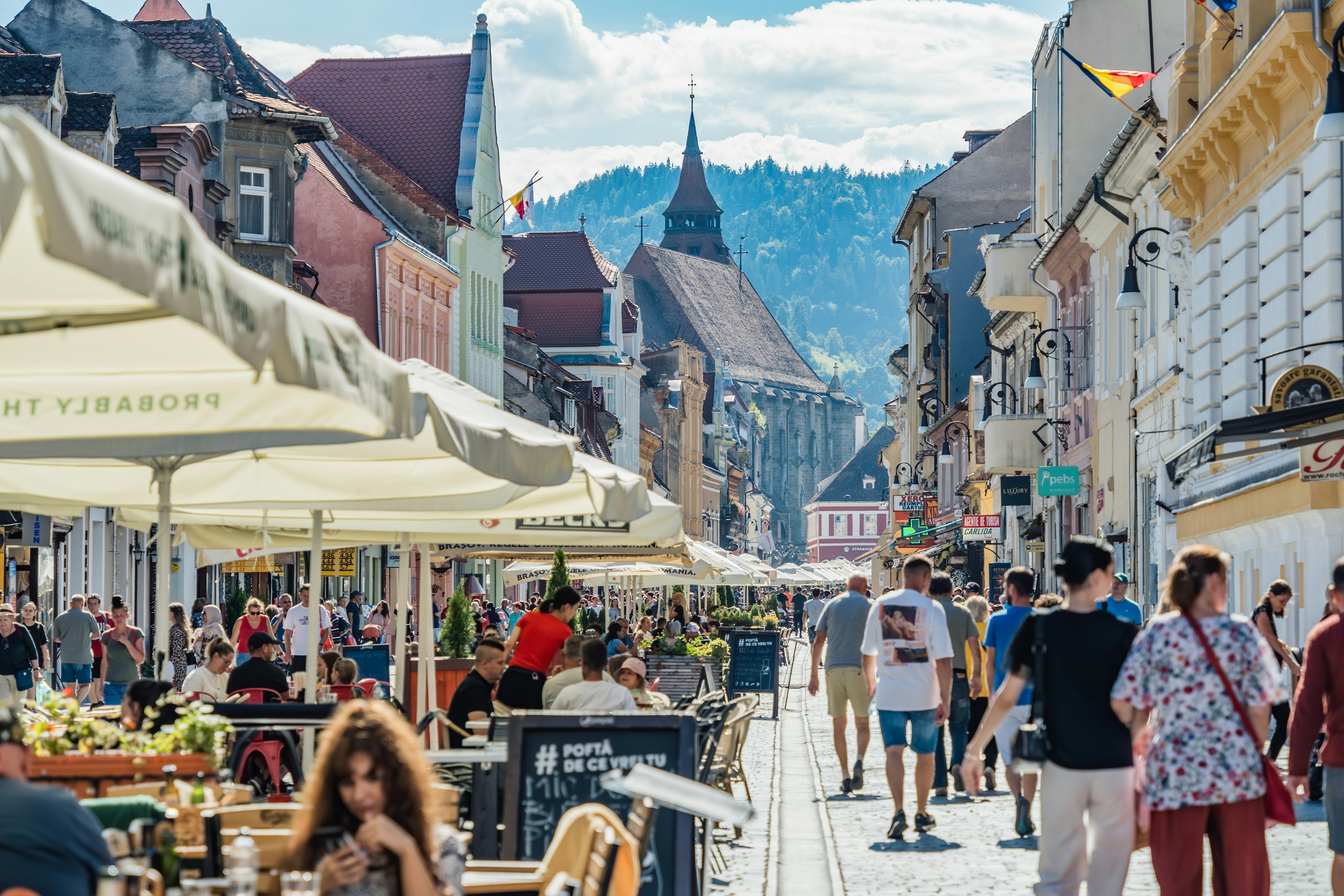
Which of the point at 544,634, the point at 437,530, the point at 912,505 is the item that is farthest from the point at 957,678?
the point at 912,505

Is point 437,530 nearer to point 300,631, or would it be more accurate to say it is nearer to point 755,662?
point 300,631

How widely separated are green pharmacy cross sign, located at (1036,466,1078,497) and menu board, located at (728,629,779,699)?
8247 mm

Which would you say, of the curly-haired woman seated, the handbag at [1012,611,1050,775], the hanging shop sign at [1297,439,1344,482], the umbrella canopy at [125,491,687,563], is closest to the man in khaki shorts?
the umbrella canopy at [125,491,687,563]

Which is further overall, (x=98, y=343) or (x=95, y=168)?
(x=98, y=343)

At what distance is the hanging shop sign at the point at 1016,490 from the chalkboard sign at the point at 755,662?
15238 mm

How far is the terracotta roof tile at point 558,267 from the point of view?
84500mm

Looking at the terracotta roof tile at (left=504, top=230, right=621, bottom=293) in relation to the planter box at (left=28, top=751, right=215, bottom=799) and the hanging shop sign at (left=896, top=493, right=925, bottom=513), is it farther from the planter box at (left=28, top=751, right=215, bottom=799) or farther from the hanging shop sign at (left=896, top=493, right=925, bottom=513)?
the planter box at (left=28, top=751, right=215, bottom=799)

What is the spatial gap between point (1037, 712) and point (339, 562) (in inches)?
1379

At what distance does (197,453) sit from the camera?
9.23 metres

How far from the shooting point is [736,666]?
29.0 metres

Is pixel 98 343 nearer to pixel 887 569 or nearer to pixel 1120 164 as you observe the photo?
pixel 1120 164

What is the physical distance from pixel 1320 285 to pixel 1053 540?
23.0 m

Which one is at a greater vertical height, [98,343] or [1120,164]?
[1120,164]

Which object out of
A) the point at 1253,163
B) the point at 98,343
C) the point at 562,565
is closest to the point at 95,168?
the point at 98,343
